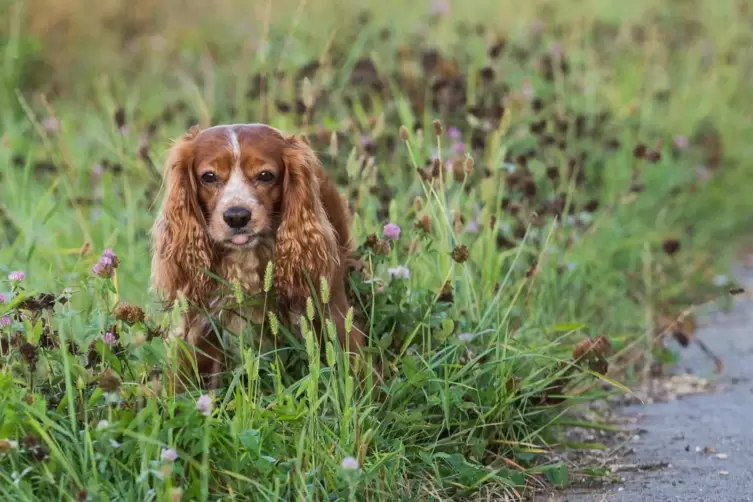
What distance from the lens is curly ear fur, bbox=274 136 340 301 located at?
10.9ft

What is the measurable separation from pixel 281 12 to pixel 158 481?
264 inches

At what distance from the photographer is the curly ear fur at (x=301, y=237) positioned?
3332mm

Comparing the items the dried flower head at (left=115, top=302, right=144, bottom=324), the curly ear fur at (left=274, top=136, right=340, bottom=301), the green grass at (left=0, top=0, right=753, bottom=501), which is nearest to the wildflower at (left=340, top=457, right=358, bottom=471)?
the green grass at (left=0, top=0, right=753, bottom=501)

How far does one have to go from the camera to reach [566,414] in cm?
379

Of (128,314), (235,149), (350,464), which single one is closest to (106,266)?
(128,314)

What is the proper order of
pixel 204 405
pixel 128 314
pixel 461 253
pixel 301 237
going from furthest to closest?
pixel 301 237 < pixel 461 253 < pixel 128 314 < pixel 204 405

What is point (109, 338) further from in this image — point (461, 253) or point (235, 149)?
point (461, 253)

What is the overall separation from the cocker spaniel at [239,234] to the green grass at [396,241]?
0.38 feet

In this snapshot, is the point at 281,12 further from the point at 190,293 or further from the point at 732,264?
the point at 190,293

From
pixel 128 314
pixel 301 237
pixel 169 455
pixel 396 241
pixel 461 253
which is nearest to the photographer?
pixel 169 455

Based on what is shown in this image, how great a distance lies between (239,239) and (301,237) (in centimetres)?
19

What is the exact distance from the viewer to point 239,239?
3.32 meters

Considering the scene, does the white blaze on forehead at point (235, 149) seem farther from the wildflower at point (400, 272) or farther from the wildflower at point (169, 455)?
the wildflower at point (169, 455)

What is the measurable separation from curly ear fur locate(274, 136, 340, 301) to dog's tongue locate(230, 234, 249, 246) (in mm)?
108
